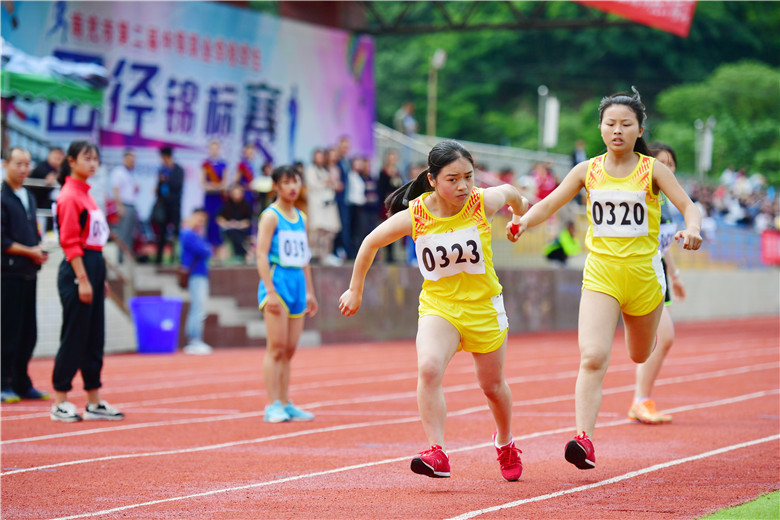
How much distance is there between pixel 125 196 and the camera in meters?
17.8

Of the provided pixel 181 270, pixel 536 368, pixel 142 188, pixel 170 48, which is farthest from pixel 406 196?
pixel 170 48

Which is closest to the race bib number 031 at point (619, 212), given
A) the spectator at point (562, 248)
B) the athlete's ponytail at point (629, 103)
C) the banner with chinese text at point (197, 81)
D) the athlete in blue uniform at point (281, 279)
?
the athlete's ponytail at point (629, 103)

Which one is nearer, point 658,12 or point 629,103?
point 629,103

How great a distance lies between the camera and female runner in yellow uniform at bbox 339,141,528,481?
6.10 m

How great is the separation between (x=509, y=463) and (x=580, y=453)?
19.2 inches

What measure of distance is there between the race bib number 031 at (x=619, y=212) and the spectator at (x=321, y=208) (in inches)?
473

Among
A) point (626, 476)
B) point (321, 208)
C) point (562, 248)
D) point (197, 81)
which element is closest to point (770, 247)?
point (562, 248)

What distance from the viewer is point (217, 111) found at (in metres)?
21.2

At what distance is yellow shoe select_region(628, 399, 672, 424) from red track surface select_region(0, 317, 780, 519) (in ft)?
0.45

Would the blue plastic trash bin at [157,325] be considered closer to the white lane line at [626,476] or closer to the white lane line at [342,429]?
the white lane line at [342,429]

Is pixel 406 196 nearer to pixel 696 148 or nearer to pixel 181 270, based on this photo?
pixel 181 270

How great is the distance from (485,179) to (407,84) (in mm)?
40124

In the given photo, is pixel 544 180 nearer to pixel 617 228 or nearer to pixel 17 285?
pixel 17 285

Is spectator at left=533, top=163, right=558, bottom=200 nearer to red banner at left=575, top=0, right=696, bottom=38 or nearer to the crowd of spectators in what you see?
the crowd of spectators
